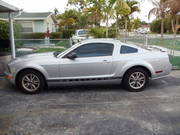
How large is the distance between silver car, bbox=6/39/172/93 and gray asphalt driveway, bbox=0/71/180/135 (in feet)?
1.20

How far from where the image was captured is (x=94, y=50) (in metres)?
5.52

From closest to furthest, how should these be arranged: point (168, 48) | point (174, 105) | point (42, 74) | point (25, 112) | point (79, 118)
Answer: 1. point (79, 118)
2. point (25, 112)
3. point (174, 105)
4. point (42, 74)
5. point (168, 48)

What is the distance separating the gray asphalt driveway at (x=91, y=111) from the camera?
11.4ft

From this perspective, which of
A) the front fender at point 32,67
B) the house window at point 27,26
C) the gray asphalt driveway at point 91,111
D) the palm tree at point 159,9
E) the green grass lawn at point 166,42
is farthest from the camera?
the house window at point 27,26

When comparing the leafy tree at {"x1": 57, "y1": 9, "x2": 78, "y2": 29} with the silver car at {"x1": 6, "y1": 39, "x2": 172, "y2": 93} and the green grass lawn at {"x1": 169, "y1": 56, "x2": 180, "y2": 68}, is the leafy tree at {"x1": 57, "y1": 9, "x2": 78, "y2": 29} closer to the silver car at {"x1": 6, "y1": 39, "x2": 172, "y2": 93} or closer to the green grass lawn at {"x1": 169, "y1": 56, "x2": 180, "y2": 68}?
the green grass lawn at {"x1": 169, "y1": 56, "x2": 180, "y2": 68}

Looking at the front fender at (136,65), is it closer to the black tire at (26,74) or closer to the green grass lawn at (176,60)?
the black tire at (26,74)

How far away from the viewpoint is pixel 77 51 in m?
5.48

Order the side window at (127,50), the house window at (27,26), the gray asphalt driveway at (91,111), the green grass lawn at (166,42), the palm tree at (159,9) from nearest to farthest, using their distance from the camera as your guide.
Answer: the gray asphalt driveway at (91,111)
the side window at (127,50)
the green grass lawn at (166,42)
the palm tree at (159,9)
the house window at (27,26)

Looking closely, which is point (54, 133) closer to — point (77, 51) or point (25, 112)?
point (25, 112)

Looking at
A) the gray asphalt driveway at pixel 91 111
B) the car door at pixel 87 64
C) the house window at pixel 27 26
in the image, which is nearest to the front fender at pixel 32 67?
the car door at pixel 87 64

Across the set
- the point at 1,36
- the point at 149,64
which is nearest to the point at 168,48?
the point at 149,64

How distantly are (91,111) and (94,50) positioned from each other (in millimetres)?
1942

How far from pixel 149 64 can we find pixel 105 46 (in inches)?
53.2

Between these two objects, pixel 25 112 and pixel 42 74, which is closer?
pixel 25 112
